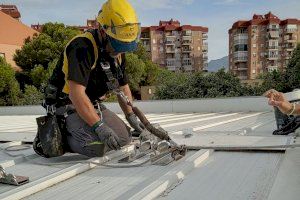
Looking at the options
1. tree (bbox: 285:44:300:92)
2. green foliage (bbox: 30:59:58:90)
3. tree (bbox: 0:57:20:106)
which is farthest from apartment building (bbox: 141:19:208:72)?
tree (bbox: 285:44:300:92)

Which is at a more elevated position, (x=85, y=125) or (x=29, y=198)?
(x=85, y=125)

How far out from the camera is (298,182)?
5.90ft

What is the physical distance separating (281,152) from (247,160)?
316 mm

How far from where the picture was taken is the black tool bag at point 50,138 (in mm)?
2592

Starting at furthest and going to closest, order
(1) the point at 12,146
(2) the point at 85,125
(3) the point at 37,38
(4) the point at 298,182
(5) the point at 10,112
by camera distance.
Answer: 1. (3) the point at 37,38
2. (5) the point at 10,112
3. (1) the point at 12,146
4. (2) the point at 85,125
5. (4) the point at 298,182

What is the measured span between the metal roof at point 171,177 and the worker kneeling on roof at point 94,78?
0.62ft

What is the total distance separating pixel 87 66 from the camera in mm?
2512

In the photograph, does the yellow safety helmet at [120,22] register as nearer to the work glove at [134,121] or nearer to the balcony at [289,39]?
the work glove at [134,121]

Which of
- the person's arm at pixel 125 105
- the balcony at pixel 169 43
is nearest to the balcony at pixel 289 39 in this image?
the balcony at pixel 169 43

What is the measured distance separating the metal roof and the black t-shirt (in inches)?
22.2

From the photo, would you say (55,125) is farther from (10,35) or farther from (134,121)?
(10,35)

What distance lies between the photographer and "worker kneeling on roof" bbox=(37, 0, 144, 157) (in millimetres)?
2461

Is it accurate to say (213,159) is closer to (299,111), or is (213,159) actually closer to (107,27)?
(299,111)

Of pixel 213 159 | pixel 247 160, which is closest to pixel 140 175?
pixel 213 159
